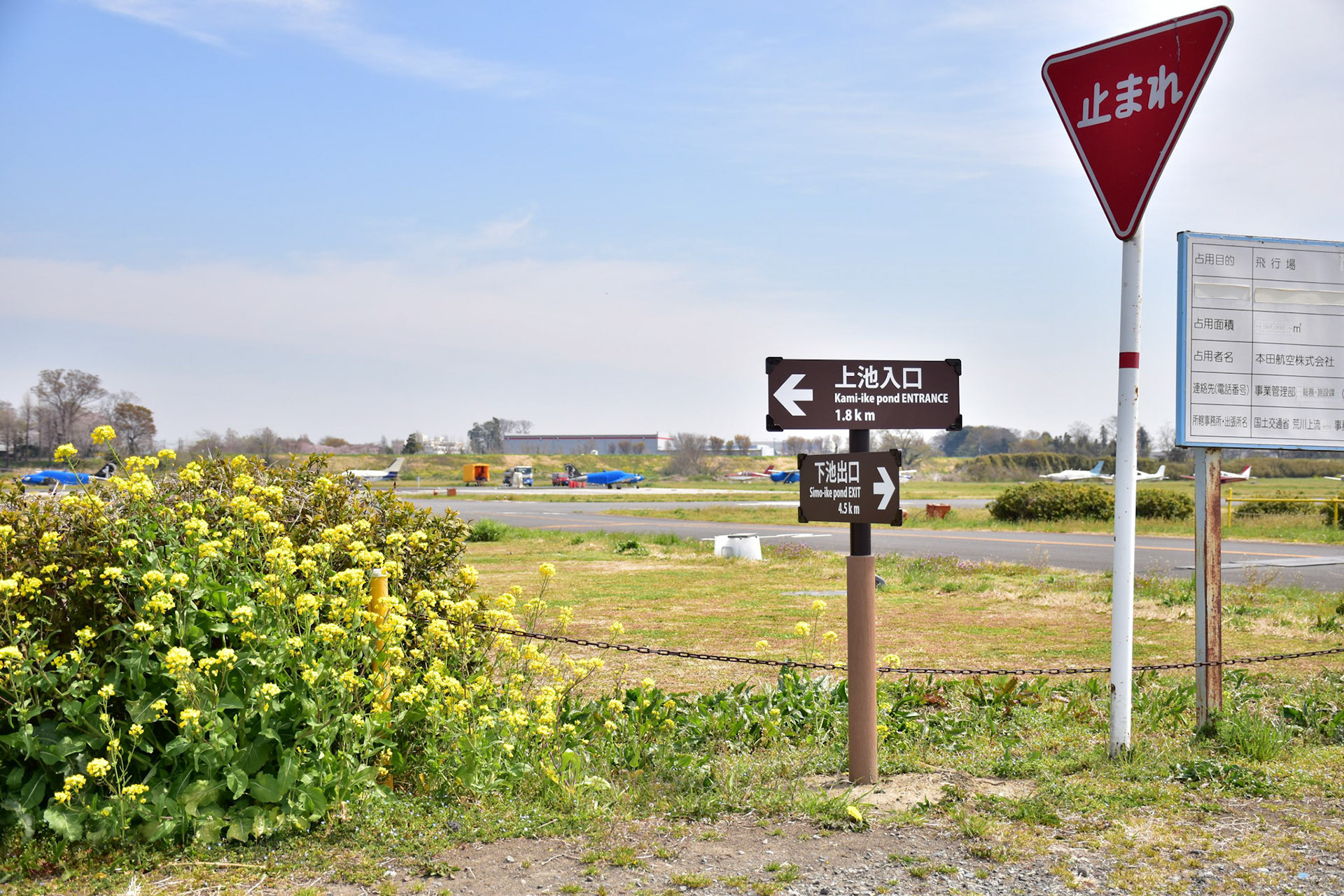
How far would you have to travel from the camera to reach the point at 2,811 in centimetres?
386

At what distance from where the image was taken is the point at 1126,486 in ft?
15.8

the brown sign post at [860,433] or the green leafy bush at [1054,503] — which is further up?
the brown sign post at [860,433]

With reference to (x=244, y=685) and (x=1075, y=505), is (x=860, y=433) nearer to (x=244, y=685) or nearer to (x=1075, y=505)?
(x=244, y=685)

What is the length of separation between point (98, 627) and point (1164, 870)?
14.3 feet

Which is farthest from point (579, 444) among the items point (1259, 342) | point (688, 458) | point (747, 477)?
point (1259, 342)

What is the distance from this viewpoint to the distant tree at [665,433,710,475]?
108188 millimetres

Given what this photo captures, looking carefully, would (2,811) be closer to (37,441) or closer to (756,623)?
(756,623)

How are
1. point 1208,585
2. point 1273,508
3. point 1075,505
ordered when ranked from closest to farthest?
point 1208,585 → point 1075,505 → point 1273,508

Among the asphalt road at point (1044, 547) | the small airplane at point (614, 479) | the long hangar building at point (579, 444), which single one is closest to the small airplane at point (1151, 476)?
the small airplane at point (614, 479)

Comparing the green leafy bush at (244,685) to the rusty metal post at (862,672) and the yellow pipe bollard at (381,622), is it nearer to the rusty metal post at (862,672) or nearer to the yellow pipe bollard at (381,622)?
the yellow pipe bollard at (381,622)

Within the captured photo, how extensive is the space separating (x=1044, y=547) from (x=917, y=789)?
1882 cm

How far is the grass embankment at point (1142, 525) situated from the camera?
2486 centimetres

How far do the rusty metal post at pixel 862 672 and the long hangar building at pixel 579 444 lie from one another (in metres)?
144

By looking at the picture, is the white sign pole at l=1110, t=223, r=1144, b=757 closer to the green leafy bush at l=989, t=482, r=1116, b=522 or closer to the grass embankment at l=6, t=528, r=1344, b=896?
the grass embankment at l=6, t=528, r=1344, b=896
